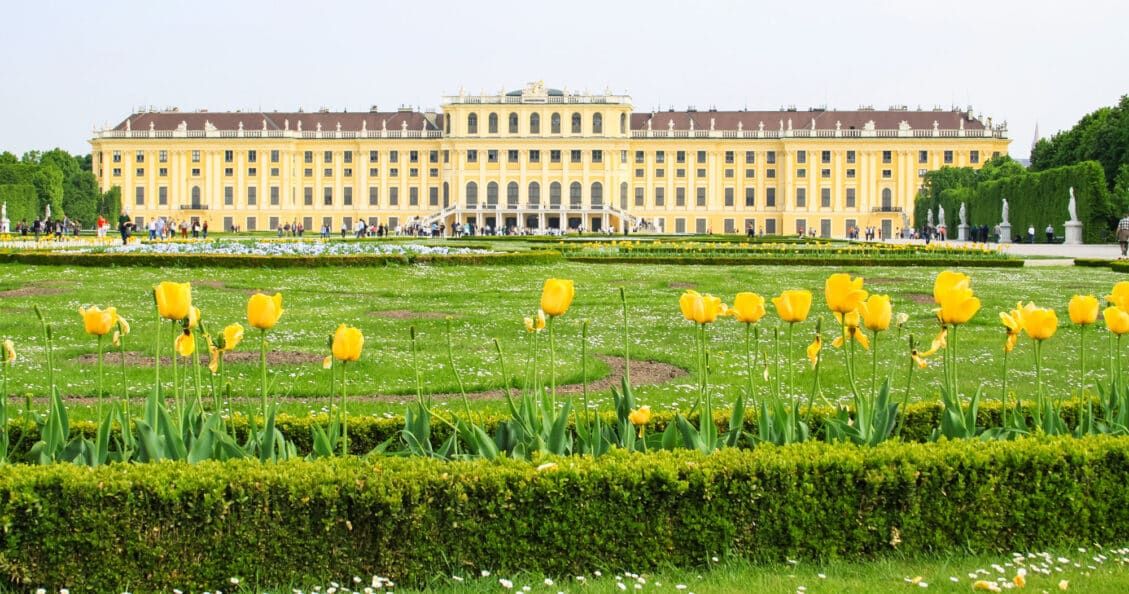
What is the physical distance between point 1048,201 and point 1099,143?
4.26m

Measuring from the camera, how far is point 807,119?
2724 inches

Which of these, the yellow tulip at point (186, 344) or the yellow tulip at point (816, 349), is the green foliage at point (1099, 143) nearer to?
the yellow tulip at point (816, 349)

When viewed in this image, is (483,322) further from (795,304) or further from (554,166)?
(554,166)

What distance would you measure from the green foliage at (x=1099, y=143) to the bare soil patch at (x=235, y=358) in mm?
36330

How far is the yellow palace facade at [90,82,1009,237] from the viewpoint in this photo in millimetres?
66938

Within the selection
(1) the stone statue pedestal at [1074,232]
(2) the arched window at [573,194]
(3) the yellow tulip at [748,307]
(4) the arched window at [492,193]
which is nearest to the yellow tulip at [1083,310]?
(3) the yellow tulip at [748,307]

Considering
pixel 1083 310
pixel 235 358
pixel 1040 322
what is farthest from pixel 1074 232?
pixel 1040 322

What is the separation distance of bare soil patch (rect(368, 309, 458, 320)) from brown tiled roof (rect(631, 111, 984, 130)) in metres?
57.8

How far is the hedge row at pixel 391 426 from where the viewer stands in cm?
452

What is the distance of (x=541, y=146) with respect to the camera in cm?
6731

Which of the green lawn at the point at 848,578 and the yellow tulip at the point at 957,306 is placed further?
the yellow tulip at the point at 957,306

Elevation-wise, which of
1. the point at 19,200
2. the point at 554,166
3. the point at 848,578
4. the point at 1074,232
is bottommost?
the point at 848,578

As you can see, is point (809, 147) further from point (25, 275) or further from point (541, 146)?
point (25, 275)

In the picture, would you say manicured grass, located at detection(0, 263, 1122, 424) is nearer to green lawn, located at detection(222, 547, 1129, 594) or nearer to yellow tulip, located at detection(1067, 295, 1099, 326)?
yellow tulip, located at detection(1067, 295, 1099, 326)
